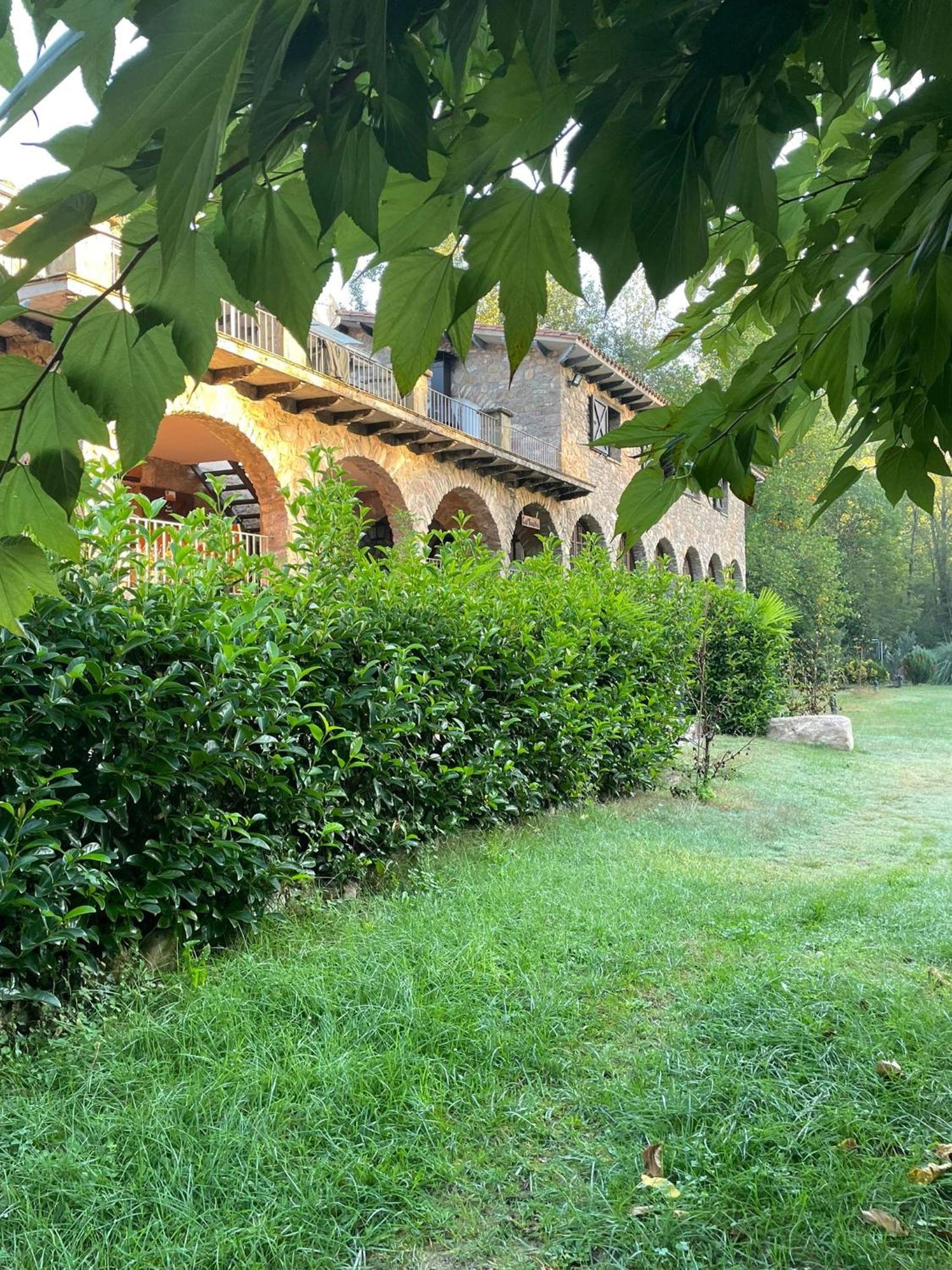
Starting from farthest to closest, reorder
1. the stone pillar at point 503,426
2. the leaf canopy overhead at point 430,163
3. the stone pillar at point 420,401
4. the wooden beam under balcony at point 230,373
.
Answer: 1. the stone pillar at point 503,426
2. the stone pillar at point 420,401
3. the wooden beam under balcony at point 230,373
4. the leaf canopy overhead at point 430,163

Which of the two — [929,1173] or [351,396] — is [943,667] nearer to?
[351,396]

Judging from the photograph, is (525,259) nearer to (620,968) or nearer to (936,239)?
(936,239)

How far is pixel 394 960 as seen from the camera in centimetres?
314

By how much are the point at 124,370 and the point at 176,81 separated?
305 millimetres

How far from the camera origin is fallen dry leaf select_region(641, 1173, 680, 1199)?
2.00 meters

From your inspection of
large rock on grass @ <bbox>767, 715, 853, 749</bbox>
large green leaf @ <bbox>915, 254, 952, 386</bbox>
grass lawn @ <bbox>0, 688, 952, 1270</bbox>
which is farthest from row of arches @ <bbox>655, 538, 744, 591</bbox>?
large green leaf @ <bbox>915, 254, 952, 386</bbox>

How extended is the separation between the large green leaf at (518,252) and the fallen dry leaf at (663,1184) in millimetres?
2025

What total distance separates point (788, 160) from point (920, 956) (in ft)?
10.7

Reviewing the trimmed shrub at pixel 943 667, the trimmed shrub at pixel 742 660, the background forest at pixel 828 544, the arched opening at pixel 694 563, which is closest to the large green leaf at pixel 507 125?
the trimmed shrub at pixel 742 660

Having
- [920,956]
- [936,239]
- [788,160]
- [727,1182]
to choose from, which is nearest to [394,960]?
[727,1182]

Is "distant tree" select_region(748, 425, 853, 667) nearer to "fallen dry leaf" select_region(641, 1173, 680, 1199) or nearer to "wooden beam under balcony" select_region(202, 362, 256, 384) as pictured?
"wooden beam under balcony" select_region(202, 362, 256, 384)

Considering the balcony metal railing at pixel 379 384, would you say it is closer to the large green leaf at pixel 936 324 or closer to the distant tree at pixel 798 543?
the large green leaf at pixel 936 324

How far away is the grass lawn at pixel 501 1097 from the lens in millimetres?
1908

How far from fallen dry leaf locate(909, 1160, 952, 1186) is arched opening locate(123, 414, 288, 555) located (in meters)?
6.11
